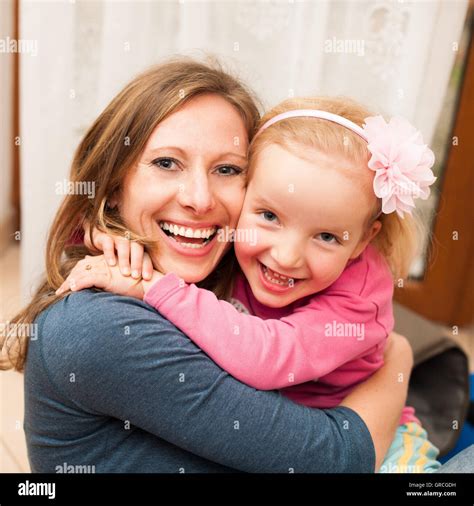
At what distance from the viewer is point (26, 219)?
222 centimetres

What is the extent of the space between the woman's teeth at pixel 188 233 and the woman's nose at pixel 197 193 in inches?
1.7

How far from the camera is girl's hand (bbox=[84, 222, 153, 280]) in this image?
3.74ft

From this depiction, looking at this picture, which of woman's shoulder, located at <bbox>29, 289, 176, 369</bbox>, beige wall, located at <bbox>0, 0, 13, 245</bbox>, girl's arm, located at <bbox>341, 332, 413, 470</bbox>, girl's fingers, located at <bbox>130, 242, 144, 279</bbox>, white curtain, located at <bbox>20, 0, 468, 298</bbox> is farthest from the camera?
beige wall, located at <bbox>0, 0, 13, 245</bbox>

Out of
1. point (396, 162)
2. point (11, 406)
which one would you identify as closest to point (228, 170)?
point (396, 162)

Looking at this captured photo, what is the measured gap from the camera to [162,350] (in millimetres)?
1050

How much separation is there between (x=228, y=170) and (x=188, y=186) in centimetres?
10

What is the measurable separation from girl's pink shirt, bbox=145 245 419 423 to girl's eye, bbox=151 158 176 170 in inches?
7.8

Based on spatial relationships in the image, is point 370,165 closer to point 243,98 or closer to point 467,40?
point 243,98

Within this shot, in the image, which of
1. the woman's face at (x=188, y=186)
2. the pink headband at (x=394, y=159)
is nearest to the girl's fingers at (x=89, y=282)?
the woman's face at (x=188, y=186)
